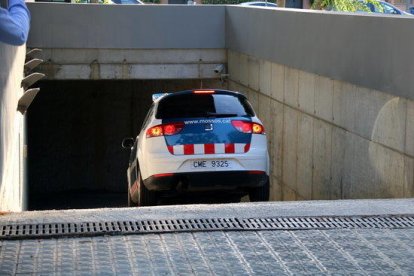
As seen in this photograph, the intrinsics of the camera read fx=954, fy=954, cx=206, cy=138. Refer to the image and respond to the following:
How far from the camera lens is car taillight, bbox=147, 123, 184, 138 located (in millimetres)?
11297

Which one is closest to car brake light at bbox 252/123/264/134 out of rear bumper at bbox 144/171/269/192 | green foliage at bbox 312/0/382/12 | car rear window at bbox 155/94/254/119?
car rear window at bbox 155/94/254/119

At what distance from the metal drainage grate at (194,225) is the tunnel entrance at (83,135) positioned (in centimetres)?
1795

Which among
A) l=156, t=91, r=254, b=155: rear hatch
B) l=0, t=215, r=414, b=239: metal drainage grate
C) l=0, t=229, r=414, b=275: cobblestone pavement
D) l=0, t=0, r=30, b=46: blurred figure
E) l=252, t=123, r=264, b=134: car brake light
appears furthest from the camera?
l=252, t=123, r=264, b=134: car brake light

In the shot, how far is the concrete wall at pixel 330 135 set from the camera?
35.6ft

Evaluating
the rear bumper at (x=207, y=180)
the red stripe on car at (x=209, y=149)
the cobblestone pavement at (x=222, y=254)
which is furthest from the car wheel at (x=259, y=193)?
the cobblestone pavement at (x=222, y=254)

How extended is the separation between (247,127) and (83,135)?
15939 mm

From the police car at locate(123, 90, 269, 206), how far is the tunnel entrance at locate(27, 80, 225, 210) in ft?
46.1

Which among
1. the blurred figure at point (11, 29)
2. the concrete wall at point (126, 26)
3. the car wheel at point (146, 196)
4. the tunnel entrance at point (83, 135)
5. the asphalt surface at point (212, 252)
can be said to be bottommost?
the tunnel entrance at point (83, 135)

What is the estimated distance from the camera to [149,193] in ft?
39.0

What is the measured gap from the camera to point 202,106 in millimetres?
11492

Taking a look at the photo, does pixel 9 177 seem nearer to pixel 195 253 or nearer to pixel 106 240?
pixel 106 240

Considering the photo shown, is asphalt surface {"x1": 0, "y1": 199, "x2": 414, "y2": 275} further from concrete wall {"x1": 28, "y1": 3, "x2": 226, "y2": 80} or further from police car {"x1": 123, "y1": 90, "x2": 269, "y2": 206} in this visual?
concrete wall {"x1": 28, "y1": 3, "x2": 226, "y2": 80}

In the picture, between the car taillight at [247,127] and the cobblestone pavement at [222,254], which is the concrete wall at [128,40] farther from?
the cobblestone pavement at [222,254]

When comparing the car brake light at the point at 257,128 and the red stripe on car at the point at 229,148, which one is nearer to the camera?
the red stripe on car at the point at 229,148
